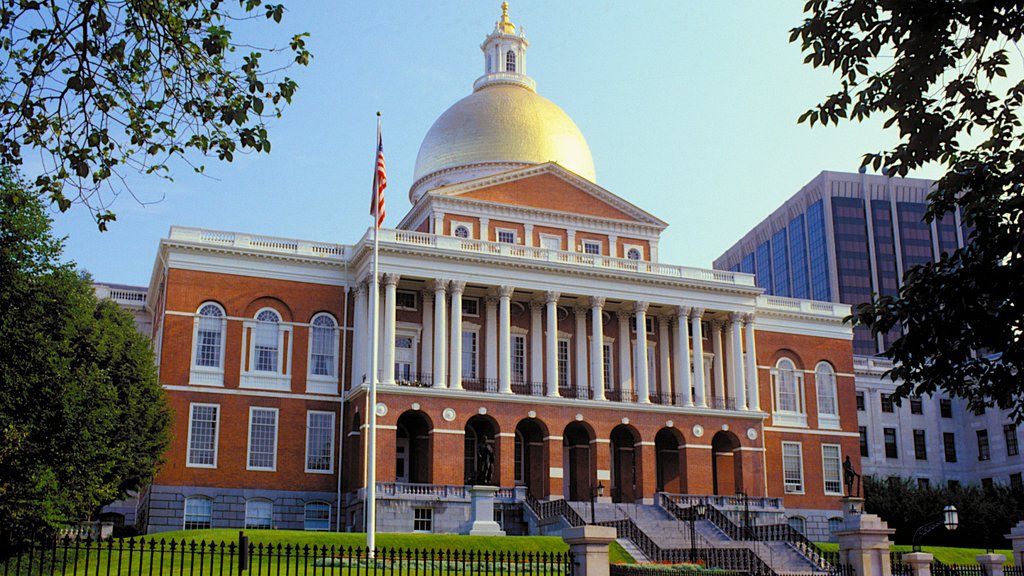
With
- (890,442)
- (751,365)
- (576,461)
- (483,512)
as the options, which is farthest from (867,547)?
(890,442)

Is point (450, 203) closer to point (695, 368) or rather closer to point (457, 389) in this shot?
point (457, 389)

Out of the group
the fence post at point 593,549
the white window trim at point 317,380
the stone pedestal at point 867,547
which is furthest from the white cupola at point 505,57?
the fence post at point 593,549

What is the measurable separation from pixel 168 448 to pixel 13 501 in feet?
55.4

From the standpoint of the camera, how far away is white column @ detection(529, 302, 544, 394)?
55.9 metres

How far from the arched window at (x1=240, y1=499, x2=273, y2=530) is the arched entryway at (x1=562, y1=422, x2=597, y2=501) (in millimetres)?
14787

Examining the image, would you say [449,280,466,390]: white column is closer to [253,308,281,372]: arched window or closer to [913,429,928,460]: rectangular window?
[253,308,281,372]: arched window

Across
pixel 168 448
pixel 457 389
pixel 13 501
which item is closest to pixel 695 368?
pixel 457 389

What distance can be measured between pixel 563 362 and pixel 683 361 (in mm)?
6205

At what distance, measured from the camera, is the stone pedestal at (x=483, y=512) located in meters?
46.8

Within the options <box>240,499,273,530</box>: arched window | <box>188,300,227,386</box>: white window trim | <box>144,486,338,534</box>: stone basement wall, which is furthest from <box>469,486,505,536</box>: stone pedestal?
<box>188,300,227,386</box>: white window trim

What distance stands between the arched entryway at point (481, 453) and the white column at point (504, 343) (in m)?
1.91

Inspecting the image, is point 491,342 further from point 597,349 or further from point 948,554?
point 948,554

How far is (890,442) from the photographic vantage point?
271 feet

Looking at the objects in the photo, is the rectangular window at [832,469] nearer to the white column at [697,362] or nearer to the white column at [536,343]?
the white column at [697,362]
